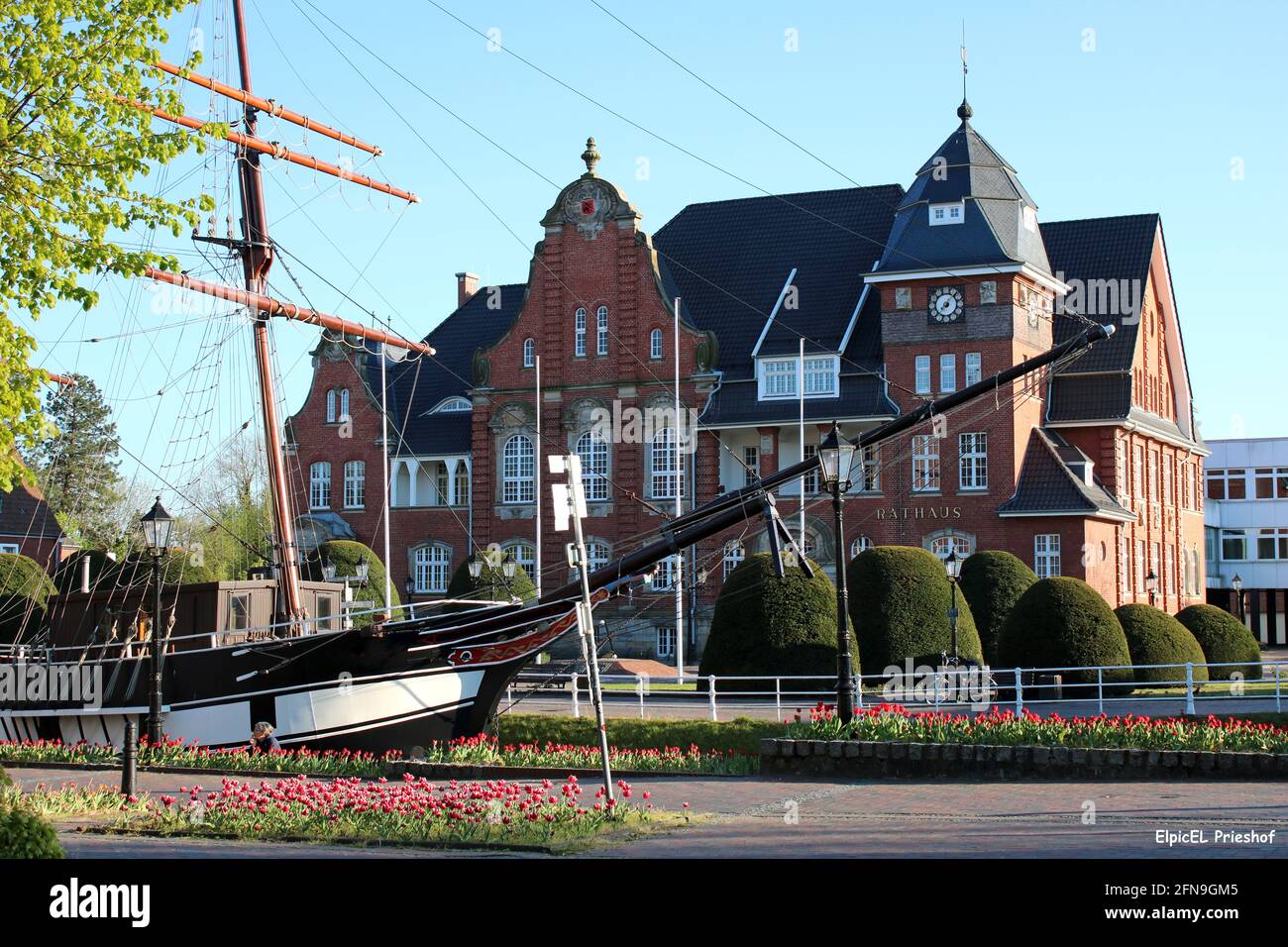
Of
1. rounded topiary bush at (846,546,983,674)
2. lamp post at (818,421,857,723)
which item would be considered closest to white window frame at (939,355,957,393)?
rounded topiary bush at (846,546,983,674)

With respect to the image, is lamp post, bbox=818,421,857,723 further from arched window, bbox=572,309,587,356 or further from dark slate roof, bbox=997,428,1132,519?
arched window, bbox=572,309,587,356

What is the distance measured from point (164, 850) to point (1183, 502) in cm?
5596

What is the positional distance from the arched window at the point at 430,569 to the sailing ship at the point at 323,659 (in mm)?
30545

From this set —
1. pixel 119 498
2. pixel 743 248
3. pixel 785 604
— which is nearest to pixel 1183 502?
pixel 743 248

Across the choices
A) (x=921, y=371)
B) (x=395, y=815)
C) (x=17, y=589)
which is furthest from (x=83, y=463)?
(x=395, y=815)

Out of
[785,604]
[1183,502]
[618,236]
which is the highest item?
[618,236]

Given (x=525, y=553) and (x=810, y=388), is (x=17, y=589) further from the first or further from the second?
(x=810, y=388)

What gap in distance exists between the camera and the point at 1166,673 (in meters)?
34.8

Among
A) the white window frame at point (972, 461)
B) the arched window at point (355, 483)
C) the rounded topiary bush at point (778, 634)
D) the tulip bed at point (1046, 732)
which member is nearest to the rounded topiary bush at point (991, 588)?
the rounded topiary bush at point (778, 634)

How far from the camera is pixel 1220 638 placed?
129 feet

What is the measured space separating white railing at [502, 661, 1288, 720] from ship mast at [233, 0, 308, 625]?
560cm

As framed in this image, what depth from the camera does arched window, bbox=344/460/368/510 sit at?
61.0m

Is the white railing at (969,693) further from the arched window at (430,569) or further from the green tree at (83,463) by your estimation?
the green tree at (83,463)
